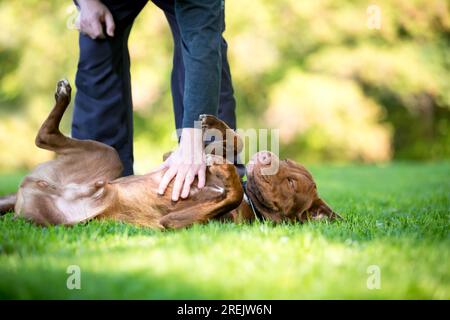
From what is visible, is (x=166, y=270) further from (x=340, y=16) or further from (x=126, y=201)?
(x=340, y=16)

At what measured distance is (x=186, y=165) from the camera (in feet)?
10.3

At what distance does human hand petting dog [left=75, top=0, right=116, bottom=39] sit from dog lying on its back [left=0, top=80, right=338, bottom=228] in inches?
23.2

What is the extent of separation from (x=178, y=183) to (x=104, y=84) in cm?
131

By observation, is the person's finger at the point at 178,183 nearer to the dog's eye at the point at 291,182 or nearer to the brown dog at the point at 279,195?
the brown dog at the point at 279,195

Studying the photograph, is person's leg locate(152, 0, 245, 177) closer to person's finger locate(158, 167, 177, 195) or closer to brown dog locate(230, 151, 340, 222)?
brown dog locate(230, 151, 340, 222)

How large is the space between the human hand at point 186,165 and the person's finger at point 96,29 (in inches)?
46.1

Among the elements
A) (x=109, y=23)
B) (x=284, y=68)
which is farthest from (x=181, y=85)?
(x=284, y=68)

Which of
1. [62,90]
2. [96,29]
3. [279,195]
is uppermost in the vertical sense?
[96,29]

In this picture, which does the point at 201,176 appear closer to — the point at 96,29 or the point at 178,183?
the point at 178,183

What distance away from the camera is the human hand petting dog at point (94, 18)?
379cm

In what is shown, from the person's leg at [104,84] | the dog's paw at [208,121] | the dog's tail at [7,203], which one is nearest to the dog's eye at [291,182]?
the dog's paw at [208,121]

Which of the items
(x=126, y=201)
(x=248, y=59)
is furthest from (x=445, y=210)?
(x=248, y=59)

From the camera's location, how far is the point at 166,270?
6.61ft
